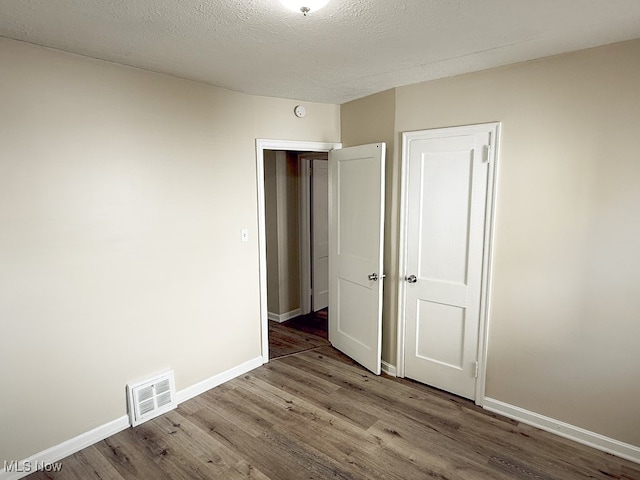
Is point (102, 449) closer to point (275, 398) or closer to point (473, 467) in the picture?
point (275, 398)

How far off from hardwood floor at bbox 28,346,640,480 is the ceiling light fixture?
2.40 metres

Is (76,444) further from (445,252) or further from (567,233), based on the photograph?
(567,233)

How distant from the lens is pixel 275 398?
2910 millimetres

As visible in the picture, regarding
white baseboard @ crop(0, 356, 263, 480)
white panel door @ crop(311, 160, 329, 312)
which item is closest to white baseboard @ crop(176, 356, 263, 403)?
white baseboard @ crop(0, 356, 263, 480)

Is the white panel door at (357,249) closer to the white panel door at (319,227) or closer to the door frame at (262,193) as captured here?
the door frame at (262,193)

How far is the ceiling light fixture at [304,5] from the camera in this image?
1.55 metres

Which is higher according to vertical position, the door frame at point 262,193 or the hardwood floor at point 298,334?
the door frame at point 262,193

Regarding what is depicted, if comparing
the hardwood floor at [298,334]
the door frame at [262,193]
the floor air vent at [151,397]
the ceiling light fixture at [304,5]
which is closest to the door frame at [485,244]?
the door frame at [262,193]

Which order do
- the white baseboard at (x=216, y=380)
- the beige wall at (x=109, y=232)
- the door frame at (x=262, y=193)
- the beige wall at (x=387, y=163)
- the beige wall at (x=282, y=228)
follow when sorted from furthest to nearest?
the beige wall at (x=282, y=228) < the door frame at (x=262, y=193) < the beige wall at (x=387, y=163) < the white baseboard at (x=216, y=380) < the beige wall at (x=109, y=232)

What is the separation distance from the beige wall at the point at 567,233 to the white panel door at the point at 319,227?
2160mm

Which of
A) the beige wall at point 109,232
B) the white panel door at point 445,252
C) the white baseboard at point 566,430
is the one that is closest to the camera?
the beige wall at point 109,232

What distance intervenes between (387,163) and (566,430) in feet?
7.40

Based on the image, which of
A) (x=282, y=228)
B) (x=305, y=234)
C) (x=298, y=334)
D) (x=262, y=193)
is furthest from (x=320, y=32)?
(x=298, y=334)

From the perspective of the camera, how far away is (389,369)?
329cm
